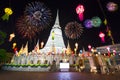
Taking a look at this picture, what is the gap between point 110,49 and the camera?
80.2m

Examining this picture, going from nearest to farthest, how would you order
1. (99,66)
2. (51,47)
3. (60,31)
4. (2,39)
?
1. (99,66)
2. (2,39)
3. (51,47)
4. (60,31)

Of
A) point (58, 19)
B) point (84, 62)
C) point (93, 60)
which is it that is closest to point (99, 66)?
point (93, 60)

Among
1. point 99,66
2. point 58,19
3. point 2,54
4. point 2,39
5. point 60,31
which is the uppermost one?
point 58,19

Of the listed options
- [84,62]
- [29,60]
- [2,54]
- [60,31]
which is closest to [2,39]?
[2,54]

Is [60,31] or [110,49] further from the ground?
[60,31]

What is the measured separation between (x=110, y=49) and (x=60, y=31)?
2960 centimetres

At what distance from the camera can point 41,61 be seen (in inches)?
1987

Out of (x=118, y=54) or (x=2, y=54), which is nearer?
(x=2, y=54)

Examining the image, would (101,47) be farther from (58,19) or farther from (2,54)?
(2,54)

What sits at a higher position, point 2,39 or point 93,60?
point 2,39

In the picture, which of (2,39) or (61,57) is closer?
(2,39)

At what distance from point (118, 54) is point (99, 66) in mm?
50131

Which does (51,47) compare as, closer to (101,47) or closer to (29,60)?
(29,60)

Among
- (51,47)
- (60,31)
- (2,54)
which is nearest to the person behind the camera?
(2,54)
